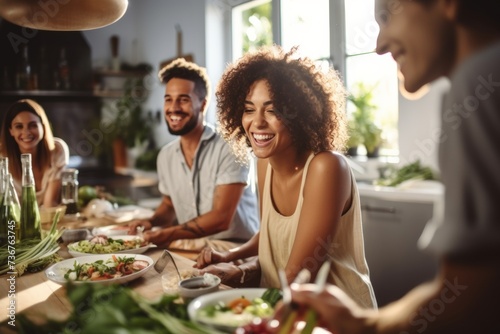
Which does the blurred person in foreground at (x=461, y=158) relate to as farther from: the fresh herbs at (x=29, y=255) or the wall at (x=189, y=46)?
the wall at (x=189, y=46)

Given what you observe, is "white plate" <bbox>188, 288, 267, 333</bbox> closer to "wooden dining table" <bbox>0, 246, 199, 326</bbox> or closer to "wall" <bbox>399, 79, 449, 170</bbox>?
"wooden dining table" <bbox>0, 246, 199, 326</bbox>

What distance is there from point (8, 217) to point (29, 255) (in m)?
0.15

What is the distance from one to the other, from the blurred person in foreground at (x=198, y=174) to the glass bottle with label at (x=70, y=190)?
371 millimetres

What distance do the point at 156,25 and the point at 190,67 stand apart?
3211mm

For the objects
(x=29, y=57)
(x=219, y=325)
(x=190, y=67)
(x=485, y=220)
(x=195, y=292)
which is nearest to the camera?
(x=485, y=220)

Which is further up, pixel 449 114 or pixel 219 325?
pixel 449 114

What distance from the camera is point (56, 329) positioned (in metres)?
0.81

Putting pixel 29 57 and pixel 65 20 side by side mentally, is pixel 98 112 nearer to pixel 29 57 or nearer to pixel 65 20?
pixel 29 57

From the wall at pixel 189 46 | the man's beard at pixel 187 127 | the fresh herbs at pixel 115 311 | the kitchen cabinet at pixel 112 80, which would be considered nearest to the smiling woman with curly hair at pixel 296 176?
the fresh herbs at pixel 115 311

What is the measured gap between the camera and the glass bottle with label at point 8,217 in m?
1.46

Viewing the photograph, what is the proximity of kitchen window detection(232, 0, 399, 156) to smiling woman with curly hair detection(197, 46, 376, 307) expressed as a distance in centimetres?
170

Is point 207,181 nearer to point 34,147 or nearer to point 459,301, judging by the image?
point 34,147

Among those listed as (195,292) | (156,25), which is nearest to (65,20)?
(195,292)

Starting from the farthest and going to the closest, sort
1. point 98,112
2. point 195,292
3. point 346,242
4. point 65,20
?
point 98,112 → point 65,20 → point 346,242 → point 195,292
